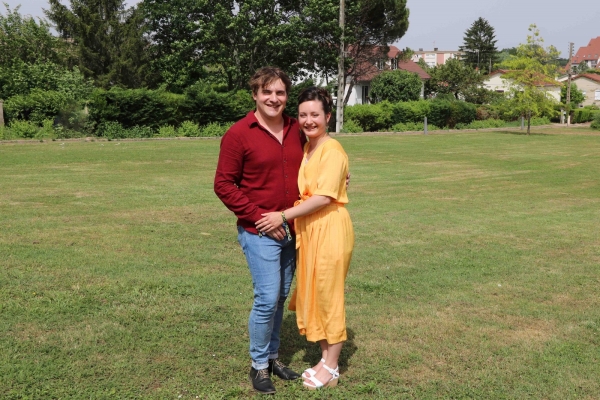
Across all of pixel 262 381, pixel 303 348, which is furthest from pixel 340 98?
pixel 262 381

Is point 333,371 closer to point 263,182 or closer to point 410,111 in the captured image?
point 263,182

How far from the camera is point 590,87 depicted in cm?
7706

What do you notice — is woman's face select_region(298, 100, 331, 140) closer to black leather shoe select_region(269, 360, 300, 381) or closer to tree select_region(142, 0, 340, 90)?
black leather shoe select_region(269, 360, 300, 381)

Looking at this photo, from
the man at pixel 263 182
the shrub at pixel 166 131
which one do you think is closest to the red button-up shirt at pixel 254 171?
the man at pixel 263 182

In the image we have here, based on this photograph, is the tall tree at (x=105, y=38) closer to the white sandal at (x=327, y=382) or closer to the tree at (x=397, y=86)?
the tree at (x=397, y=86)

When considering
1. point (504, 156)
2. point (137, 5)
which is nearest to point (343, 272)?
point (504, 156)

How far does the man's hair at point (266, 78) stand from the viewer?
11.3 ft

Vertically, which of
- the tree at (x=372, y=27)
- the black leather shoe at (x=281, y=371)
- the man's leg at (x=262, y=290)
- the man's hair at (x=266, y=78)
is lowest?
the black leather shoe at (x=281, y=371)

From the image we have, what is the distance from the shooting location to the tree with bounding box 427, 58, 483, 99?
5253cm

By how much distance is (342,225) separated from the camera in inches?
141

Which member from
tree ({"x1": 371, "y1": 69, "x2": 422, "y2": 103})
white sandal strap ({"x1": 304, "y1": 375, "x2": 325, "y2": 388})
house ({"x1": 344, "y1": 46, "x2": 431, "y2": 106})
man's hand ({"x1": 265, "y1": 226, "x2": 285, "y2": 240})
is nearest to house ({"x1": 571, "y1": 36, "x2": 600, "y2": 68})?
house ({"x1": 344, "y1": 46, "x2": 431, "y2": 106})

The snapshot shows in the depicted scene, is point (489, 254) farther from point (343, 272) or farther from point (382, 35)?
point (382, 35)

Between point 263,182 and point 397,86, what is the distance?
136ft

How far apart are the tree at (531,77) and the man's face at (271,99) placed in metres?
35.0
